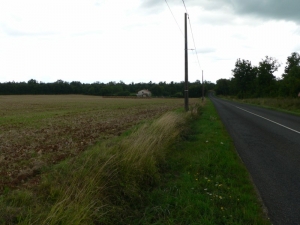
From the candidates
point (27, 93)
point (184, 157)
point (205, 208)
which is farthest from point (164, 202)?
point (27, 93)

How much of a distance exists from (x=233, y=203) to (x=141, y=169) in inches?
72.8

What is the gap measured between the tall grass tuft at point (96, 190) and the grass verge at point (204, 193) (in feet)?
1.16

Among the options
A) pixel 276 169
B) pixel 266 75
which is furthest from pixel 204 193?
pixel 266 75

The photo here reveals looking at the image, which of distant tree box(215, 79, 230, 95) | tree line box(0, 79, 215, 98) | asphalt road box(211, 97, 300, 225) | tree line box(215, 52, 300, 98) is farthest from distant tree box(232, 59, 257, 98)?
asphalt road box(211, 97, 300, 225)

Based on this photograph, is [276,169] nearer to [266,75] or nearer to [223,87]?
[266,75]

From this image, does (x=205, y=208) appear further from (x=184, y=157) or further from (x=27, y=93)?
(x=27, y=93)

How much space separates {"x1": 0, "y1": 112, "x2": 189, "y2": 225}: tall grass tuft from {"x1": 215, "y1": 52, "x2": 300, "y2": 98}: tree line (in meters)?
42.4

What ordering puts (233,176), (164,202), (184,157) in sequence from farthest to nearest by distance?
(184,157), (233,176), (164,202)

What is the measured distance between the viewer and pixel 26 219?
137 inches

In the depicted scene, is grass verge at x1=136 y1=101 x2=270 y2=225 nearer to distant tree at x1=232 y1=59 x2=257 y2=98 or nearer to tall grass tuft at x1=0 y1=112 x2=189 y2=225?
tall grass tuft at x1=0 y1=112 x2=189 y2=225

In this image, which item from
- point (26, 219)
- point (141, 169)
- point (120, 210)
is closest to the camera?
point (26, 219)

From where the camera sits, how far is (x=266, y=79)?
240 ft

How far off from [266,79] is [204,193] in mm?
73527

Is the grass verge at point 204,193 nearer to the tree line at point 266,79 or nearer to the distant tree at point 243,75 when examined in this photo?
the tree line at point 266,79
